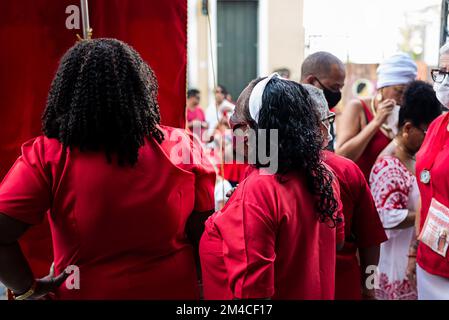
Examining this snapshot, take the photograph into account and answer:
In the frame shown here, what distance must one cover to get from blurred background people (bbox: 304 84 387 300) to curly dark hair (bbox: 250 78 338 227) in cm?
35

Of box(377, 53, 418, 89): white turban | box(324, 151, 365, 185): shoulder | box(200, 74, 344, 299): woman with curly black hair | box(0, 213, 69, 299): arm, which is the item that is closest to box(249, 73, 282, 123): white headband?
box(200, 74, 344, 299): woman with curly black hair

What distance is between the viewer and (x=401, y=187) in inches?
100

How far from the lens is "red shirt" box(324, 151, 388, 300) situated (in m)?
1.86

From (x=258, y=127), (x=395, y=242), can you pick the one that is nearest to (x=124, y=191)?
(x=258, y=127)

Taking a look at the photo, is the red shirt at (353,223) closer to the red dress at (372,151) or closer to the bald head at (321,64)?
the bald head at (321,64)

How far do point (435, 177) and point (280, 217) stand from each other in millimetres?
1032

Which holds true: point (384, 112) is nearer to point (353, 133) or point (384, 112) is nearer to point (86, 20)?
point (353, 133)

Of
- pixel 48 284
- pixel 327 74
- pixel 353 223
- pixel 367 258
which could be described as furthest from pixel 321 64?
pixel 48 284

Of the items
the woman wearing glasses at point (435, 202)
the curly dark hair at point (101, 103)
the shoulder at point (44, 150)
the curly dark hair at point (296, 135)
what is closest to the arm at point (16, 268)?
the shoulder at point (44, 150)

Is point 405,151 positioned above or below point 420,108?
below

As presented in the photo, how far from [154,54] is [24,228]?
108 centimetres

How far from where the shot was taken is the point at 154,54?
2.28m

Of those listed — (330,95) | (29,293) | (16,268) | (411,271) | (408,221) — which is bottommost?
(411,271)
